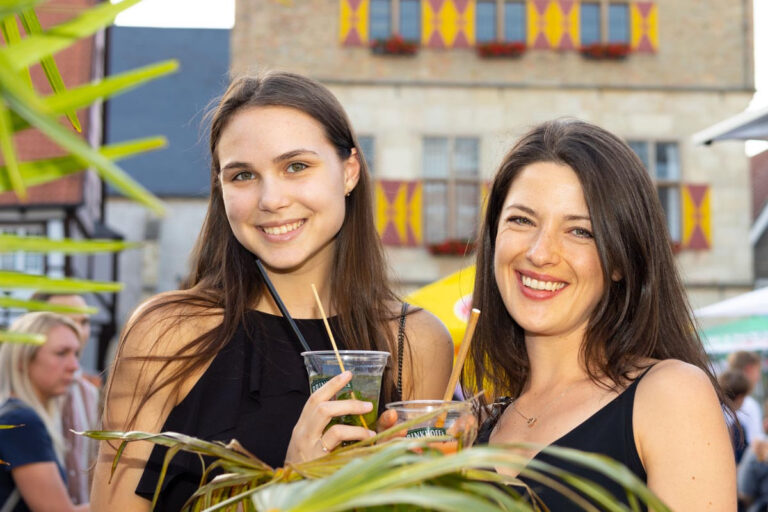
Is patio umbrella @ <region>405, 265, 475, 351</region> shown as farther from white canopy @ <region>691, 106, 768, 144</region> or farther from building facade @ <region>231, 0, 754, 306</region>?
building facade @ <region>231, 0, 754, 306</region>

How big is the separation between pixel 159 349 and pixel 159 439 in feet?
3.21

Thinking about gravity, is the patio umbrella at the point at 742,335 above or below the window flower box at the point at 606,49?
below

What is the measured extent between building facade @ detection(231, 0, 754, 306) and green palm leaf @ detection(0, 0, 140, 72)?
49.4 ft

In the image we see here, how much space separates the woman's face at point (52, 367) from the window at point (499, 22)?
13.0 meters

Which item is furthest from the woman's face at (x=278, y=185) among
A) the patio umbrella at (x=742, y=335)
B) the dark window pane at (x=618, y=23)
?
the dark window pane at (x=618, y=23)

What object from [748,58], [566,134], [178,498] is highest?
[748,58]

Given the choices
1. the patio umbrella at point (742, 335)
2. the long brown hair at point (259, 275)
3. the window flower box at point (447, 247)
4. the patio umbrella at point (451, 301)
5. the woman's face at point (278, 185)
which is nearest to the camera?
the woman's face at point (278, 185)

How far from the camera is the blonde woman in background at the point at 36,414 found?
11.2 ft

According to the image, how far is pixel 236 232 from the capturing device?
2.00 m

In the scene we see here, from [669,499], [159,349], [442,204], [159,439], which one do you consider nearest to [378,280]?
[159,349]

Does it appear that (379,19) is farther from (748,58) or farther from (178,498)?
(178,498)

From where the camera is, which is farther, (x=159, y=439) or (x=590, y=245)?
(x=590, y=245)

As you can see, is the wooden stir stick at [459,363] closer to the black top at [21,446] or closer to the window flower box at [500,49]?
the black top at [21,446]

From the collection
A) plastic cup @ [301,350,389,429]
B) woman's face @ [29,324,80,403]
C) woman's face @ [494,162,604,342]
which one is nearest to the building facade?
woman's face @ [29,324,80,403]
